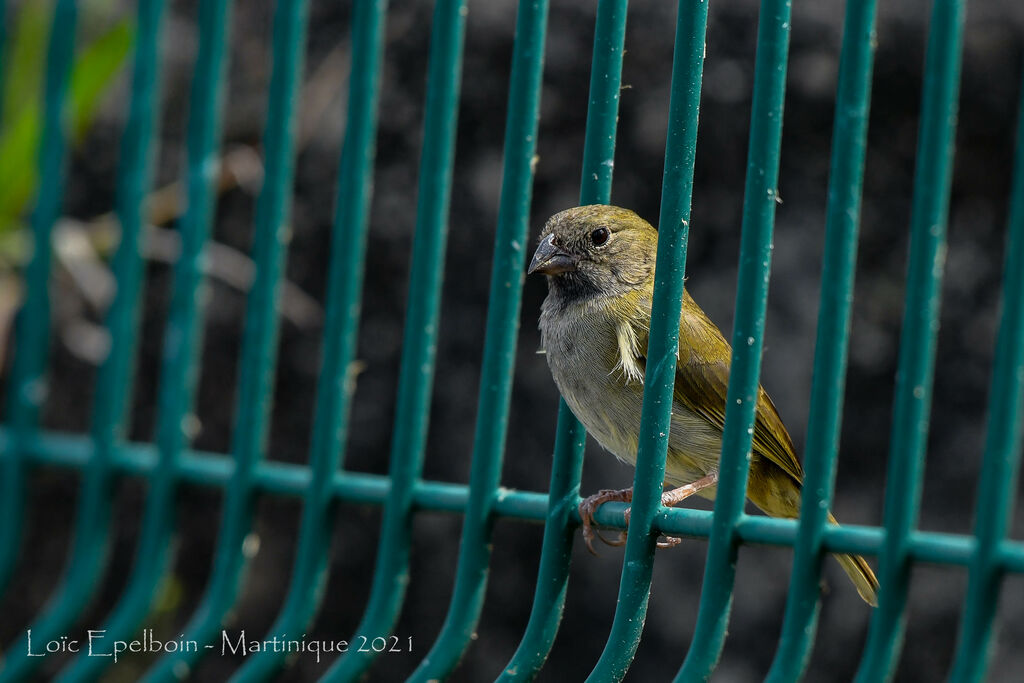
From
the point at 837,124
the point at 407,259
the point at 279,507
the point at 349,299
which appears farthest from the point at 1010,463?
the point at 279,507

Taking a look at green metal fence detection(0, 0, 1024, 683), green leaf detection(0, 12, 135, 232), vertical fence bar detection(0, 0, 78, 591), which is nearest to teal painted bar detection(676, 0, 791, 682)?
green metal fence detection(0, 0, 1024, 683)

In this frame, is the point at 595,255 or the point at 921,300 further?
the point at 595,255

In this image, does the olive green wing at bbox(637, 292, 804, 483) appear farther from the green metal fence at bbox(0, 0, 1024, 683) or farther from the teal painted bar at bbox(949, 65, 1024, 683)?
the teal painted bar at bbox(949, 65, 1024, 683)

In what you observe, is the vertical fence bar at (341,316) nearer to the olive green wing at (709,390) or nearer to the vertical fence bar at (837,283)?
the olive green wing at (709,390)

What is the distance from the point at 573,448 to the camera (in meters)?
2.34

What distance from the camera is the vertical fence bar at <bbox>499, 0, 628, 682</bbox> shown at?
2.24 meters

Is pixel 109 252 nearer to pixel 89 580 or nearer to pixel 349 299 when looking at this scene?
pixel 89 580

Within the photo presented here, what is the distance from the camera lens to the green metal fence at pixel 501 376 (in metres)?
1.86

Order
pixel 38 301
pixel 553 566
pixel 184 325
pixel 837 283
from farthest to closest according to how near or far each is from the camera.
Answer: pixel 38 301, pixel 184 325, pixel 553 566, pixel 837 283

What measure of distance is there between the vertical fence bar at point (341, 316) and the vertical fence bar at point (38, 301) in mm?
1183

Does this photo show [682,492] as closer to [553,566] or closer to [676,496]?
[676,496]

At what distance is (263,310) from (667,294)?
1245 millimetres

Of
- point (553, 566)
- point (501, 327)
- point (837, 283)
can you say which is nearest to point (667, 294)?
point (837, 283)

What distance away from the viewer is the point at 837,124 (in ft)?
6.41
